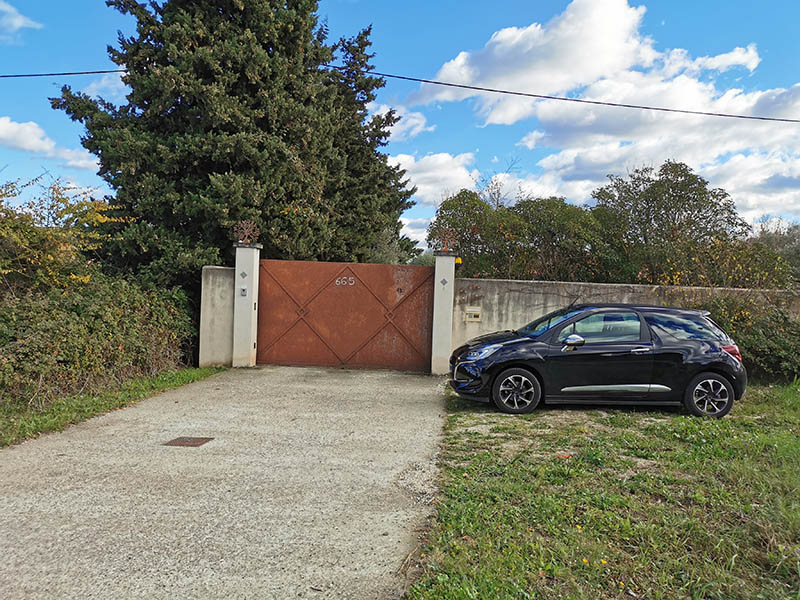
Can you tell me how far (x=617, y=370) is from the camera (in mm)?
7414

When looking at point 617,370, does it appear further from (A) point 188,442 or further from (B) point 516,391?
(A) point 188,442

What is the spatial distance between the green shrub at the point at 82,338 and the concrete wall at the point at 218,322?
52cm

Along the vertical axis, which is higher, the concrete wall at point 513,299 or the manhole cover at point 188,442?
the concrete wall at point 513,299

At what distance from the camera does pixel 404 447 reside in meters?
5.81

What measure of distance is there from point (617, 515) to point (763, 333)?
7777mm

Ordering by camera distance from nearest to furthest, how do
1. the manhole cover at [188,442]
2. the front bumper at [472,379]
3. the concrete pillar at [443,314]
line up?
1. the manhole cover at [188,442]
2. the front bumper at [472,379]
3. the concrete pillar at [443,314]

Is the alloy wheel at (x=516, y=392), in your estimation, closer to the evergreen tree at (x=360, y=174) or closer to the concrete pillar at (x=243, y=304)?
the concrete pillar at (x=243, y=304)

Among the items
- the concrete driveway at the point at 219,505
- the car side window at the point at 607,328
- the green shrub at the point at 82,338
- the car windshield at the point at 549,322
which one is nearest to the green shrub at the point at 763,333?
the car side window at the point at 607,328

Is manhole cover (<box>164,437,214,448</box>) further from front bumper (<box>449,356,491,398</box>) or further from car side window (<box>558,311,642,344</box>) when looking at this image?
car side window (<box>558,311,642,344</box>)

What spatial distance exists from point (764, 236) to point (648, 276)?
1548 centimetres

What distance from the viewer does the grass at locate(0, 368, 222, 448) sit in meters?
6.00

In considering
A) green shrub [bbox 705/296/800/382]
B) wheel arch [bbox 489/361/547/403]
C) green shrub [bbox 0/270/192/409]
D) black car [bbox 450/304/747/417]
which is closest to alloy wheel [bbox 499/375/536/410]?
black car [bbox 450/304/747/417]

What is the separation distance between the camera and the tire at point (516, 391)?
745cm

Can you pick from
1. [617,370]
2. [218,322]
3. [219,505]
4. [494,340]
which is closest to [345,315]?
[218,322]
